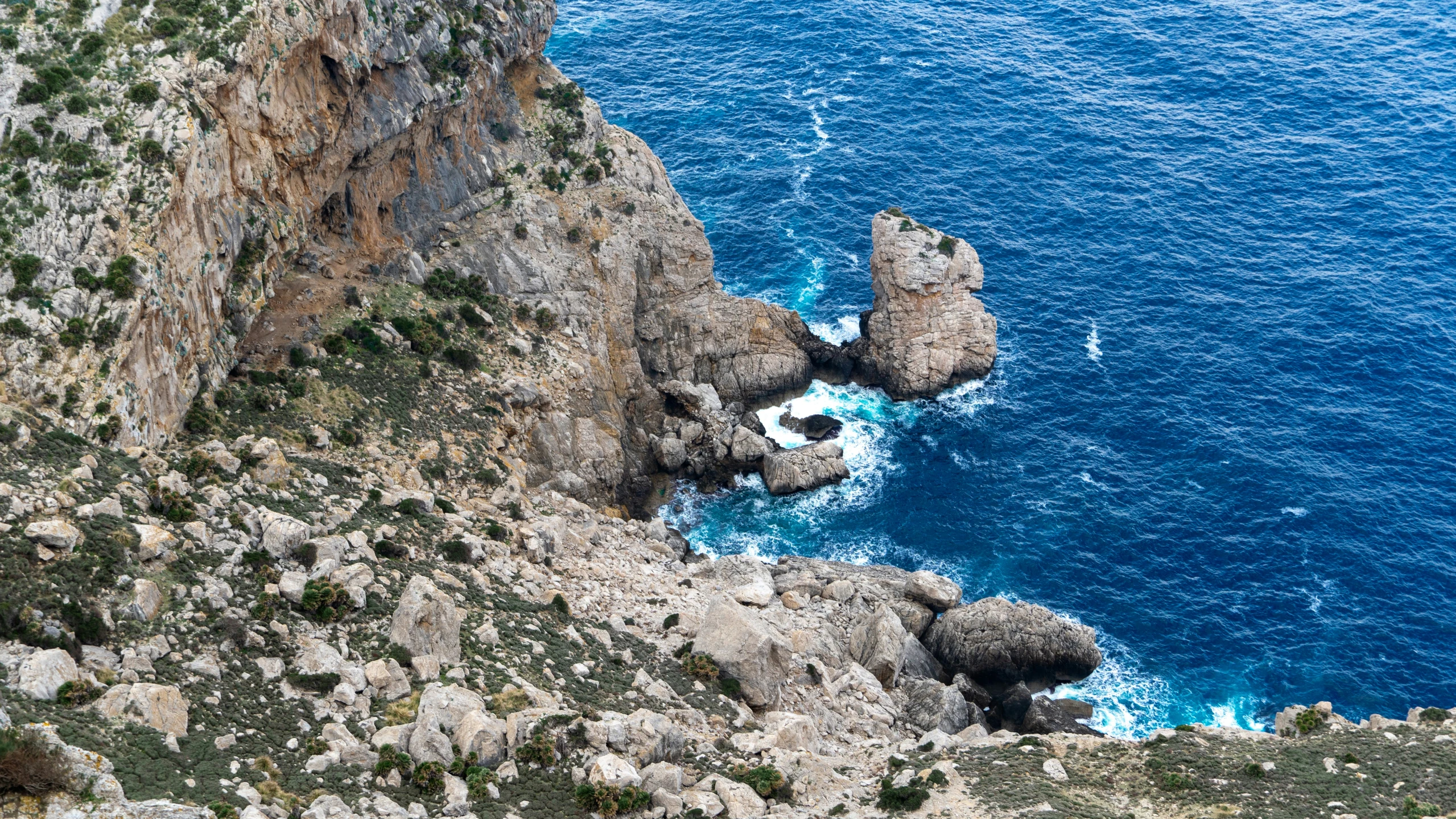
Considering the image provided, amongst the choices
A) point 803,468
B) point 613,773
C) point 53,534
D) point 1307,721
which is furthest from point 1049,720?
point 53,534

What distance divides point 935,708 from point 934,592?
14922mm

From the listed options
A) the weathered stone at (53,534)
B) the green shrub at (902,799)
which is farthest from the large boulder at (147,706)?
the green shrub at (902,799)

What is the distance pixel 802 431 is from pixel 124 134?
66711 mm

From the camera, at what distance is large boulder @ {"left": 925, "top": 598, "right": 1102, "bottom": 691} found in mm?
92500

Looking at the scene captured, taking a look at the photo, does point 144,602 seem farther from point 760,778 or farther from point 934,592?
point 934,592

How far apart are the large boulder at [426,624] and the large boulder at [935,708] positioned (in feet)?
110

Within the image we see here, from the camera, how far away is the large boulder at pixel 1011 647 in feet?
303

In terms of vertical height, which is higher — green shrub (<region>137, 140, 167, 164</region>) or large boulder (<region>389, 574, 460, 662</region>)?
green shrub (<region>137, 140, 167, 164</region>)

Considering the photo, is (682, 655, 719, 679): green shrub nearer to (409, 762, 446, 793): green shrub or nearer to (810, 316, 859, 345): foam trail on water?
(409, 762, 446, 793): green shrub

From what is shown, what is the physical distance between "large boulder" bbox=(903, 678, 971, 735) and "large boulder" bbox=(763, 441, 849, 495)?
28825 millimetres

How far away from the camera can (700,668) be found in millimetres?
72250

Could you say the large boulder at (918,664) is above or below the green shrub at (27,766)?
below

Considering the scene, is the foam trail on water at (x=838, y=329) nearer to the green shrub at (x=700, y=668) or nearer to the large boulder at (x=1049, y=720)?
the large boulder at (x=1049, y=720)

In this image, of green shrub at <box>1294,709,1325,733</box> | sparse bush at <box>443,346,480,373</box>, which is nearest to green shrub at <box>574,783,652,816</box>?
green shrub at <box>1294,709,1325,733</box>
